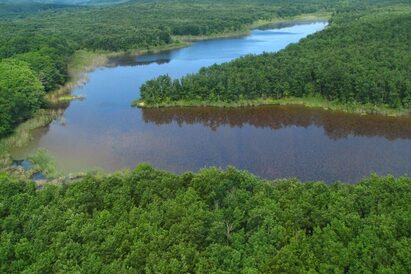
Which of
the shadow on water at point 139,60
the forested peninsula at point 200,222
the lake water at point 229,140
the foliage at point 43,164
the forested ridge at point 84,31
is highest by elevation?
the forested ridge at point 84,31

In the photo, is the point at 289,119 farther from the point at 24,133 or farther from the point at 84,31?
the point at 84,31

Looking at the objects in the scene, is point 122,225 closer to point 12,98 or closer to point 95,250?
point 95,250

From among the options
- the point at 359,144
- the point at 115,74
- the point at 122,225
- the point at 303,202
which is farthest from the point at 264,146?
the point at 115,74

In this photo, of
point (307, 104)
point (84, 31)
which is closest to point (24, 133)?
point (307, 104)

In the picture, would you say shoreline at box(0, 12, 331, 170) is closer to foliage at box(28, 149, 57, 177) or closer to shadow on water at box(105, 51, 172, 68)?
shadow on water at box(105, 51, 172, 68)

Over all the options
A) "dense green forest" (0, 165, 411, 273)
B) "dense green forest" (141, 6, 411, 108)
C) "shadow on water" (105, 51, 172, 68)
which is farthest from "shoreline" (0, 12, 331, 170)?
"dense green forest" (0, 165, 411, 273)

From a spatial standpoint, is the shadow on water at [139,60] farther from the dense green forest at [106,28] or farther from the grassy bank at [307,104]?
the grassy bank at [307,104]

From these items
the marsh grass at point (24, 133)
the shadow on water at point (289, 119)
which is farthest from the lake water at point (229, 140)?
the marsh grass at point (24, 133)
